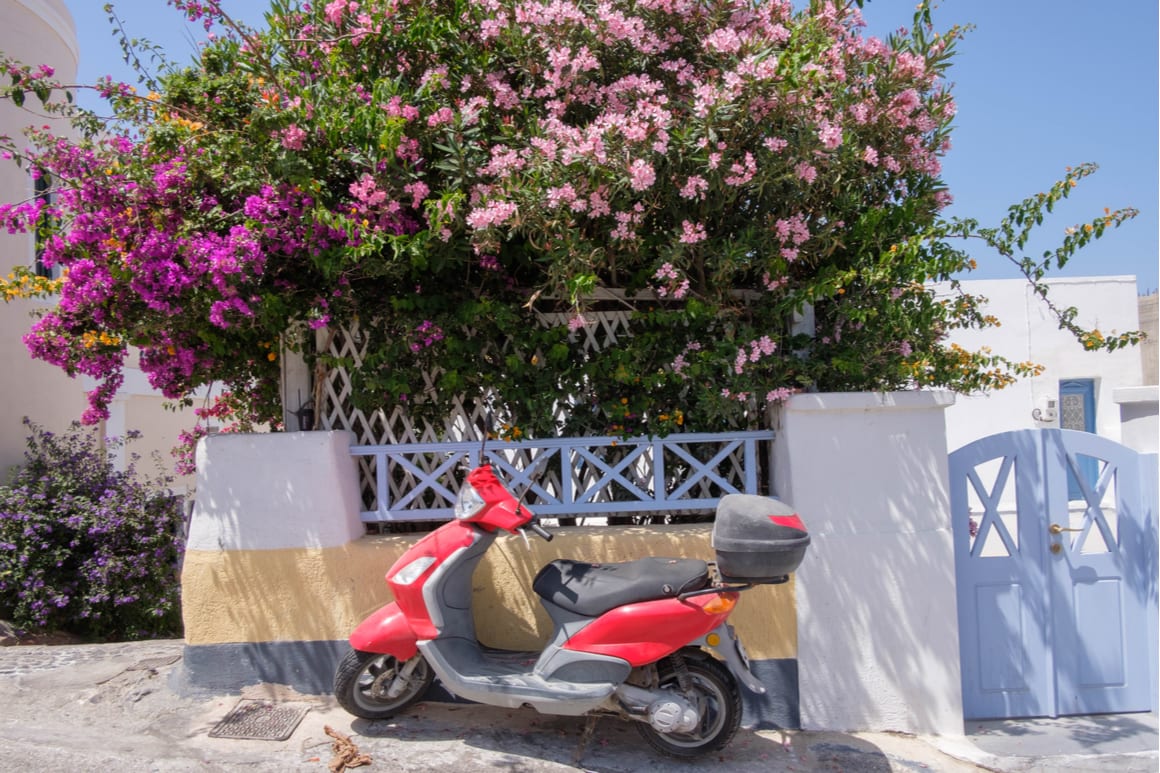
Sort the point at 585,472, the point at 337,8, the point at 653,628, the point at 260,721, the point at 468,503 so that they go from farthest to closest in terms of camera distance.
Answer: the point at 585,472 < the point at 337,8 < the point at 260,721 < the point at 468,503 < the point at 653,628

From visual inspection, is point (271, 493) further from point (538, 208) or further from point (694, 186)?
point (694, 186)

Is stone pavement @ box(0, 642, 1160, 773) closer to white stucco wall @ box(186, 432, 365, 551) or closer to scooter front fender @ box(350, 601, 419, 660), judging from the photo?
scooter front fender @ box(350, 601, 419, 660)

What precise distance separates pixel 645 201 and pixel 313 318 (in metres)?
1.88

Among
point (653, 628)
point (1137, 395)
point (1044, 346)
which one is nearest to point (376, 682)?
point (653, 628)

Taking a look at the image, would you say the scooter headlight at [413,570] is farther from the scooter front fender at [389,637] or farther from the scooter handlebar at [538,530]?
the scooter handlebar at [538,530]

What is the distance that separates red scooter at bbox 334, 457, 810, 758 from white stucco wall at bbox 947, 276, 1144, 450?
11613mm

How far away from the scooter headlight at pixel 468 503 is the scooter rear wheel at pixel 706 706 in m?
1.16

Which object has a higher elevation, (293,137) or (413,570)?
(293,137)

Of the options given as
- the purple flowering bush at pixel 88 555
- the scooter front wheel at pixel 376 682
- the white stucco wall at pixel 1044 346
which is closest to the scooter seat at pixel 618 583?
the scooter front wheel at pixel 376 682

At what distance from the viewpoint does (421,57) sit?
469 cm

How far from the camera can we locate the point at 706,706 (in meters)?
3.97

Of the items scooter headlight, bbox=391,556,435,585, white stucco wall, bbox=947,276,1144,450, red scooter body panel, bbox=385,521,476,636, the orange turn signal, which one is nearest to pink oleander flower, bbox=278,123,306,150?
red scooter body panel, bbox=385,521,476,636

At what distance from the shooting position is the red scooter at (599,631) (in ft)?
12.6

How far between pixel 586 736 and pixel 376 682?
3.59 ft
